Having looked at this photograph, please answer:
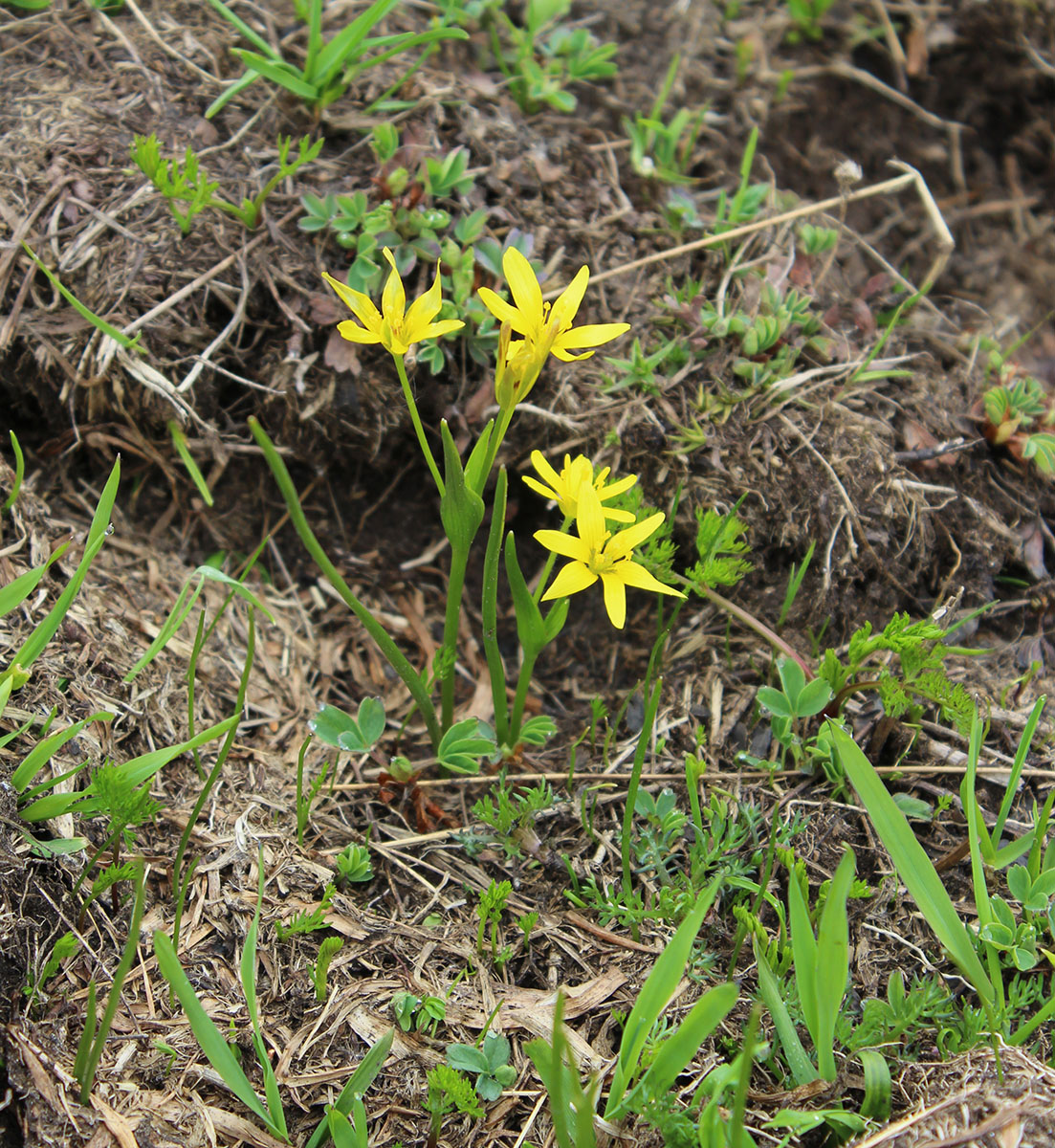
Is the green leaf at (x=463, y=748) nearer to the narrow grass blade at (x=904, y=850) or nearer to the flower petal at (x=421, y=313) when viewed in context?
the narrow grass blade at (x=904, y=850)

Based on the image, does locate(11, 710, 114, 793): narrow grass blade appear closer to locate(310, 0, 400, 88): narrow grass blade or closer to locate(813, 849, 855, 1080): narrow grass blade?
locate(813, 849, 855, 1080): narrow grass blade

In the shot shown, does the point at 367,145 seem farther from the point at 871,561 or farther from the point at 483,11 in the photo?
the point at 871,561

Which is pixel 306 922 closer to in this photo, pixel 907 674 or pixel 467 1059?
pixel 467 1059

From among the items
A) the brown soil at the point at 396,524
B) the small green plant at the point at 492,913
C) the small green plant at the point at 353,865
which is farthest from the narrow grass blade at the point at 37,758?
the small green plant at the point at 492,913

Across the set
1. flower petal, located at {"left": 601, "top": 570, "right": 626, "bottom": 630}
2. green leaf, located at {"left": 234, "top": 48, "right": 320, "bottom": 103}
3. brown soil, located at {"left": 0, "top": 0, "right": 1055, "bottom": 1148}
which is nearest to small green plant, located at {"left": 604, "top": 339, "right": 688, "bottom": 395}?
brown soil, located at {"left": 0, "top": 0, "right": 1055, "bottom": 1148}

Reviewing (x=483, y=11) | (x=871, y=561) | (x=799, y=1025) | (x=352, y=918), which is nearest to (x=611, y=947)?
(x=799, y=1025)

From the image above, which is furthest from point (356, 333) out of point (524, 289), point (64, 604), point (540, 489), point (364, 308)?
point (64, 604)

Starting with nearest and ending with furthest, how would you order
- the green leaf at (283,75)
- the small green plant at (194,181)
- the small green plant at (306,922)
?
the small green plant at (306,922) < the small green plant at (194,181) < the green leaf at (283,75)
